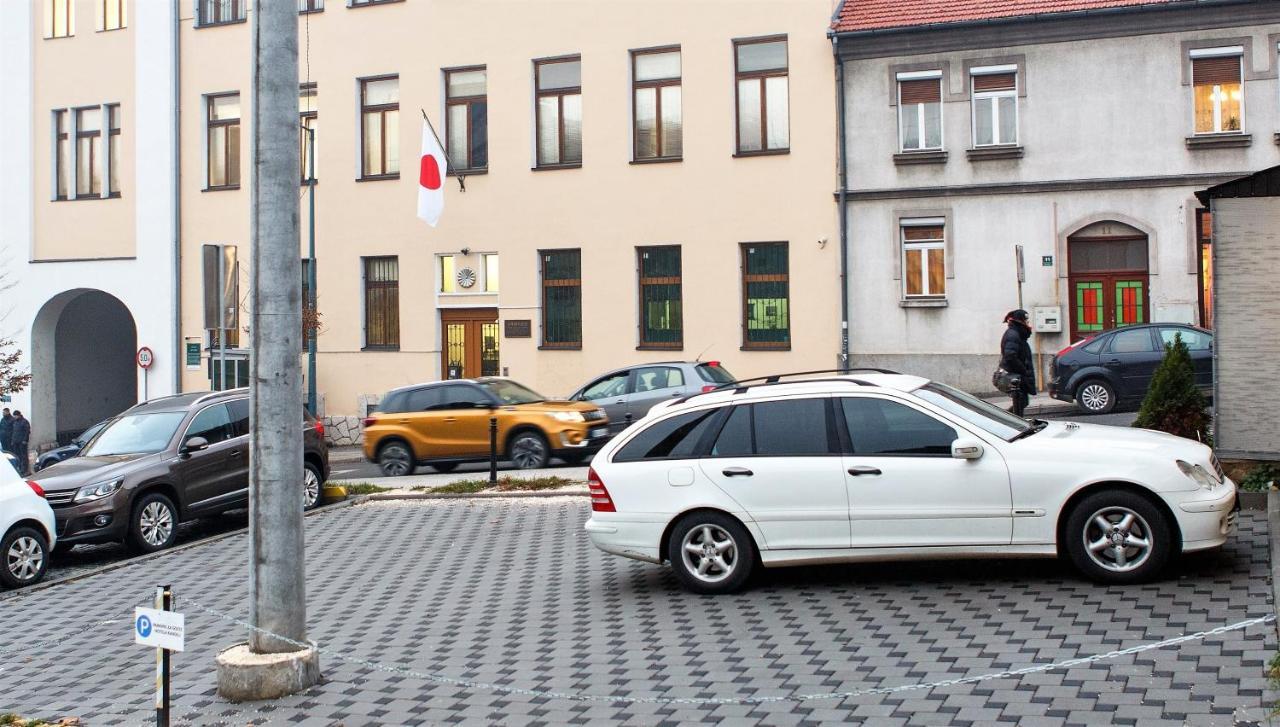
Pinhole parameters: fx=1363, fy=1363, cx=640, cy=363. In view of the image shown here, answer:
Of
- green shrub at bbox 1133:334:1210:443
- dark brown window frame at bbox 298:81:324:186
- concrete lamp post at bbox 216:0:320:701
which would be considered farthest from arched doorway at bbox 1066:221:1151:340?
concrete lamp post at bbox 216:0:320:701

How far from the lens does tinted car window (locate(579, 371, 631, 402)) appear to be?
2269cm

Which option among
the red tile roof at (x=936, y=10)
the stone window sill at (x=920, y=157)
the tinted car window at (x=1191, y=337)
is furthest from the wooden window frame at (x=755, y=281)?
the tinted car window at (x=1191, y=337)

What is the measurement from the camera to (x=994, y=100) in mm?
26422

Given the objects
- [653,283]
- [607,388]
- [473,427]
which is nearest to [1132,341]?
[607,388]

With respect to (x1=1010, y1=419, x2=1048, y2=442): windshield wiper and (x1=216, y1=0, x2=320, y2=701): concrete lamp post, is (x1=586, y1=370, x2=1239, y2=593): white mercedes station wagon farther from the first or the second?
(x1=216, y1=0, x2=320, y2=701): concrete lamp post

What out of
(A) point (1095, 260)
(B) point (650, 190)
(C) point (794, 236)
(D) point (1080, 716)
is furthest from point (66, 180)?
(D) point (1080, 716)

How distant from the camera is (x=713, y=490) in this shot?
10.5m

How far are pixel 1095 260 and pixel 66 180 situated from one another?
996 inches

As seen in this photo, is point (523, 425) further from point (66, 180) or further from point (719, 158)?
point (66, 180)

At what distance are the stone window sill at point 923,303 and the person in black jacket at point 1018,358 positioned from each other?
7.56 meters

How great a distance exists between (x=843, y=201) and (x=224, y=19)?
16418 mm

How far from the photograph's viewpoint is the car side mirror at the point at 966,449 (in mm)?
9828

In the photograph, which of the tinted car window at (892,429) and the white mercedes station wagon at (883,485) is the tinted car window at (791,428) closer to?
the white mercedes station wagon at (883,485)

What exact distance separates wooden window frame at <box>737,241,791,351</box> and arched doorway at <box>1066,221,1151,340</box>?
5.51 metres
